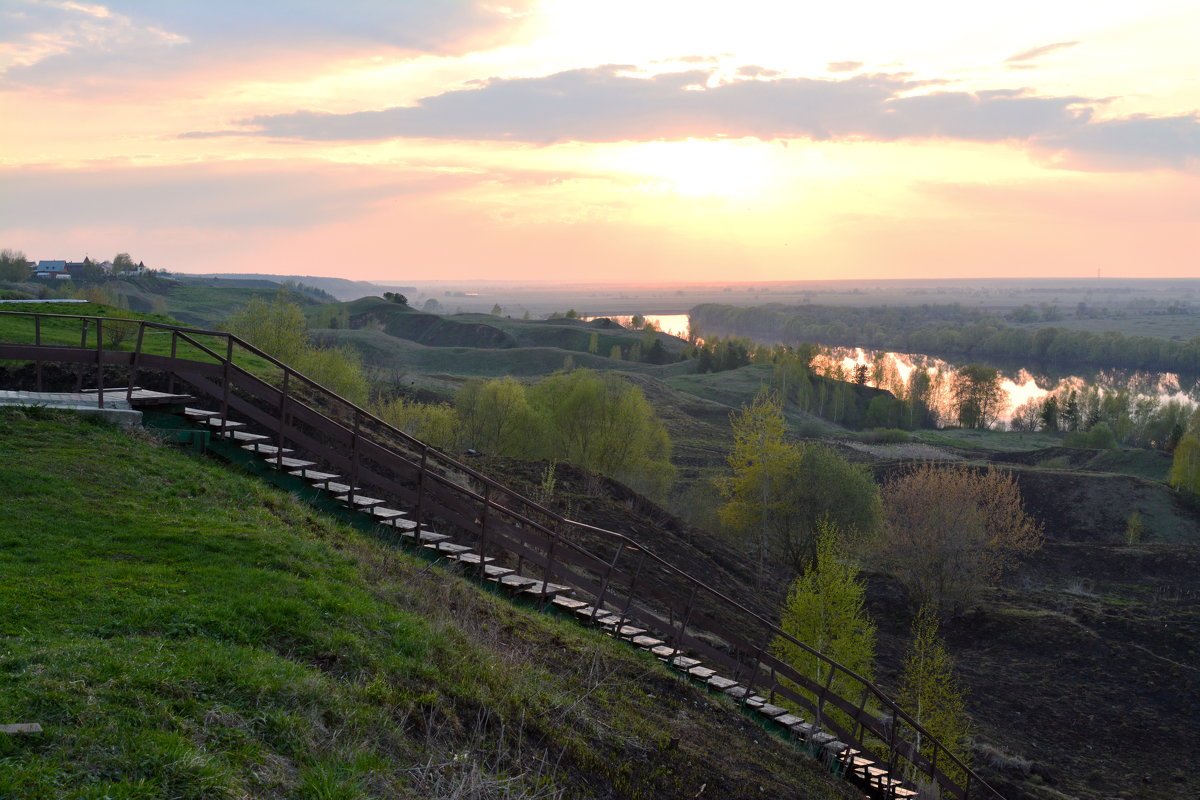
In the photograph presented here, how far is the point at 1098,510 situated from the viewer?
58.7 metres

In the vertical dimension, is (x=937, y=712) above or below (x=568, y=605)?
below

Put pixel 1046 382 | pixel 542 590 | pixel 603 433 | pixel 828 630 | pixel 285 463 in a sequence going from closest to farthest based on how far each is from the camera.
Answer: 1. pixel 542 590
2. pixel 285 463
3. pixel 828 630
4. pixel 603 433
5. pixel 1046 382

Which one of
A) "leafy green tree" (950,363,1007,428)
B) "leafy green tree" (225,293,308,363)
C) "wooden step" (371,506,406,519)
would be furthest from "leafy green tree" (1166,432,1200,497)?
"wooden step" (371,506,406,519)

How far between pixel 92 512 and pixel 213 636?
3625 mm

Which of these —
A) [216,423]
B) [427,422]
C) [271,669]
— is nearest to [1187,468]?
[427,422]

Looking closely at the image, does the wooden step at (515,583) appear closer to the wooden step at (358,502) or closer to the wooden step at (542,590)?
the wooden step at (542,590)

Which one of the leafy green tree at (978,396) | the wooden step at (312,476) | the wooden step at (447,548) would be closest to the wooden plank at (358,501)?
the wooden step at (312,476)

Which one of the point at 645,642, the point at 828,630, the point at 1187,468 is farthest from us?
the point at 1187,468

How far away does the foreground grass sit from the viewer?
230 inches

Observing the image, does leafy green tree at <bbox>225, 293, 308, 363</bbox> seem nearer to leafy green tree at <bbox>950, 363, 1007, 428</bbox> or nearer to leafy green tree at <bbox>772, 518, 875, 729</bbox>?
leafy green tree at <bbox>772, 518, 875, 729</bbox>

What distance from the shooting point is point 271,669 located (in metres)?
7.14

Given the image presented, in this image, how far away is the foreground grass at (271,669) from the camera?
19.1 ft

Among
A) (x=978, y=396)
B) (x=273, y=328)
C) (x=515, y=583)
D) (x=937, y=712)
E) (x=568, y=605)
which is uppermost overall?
(x=273, y=328)

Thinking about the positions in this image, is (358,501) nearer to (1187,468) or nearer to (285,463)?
(285,463)
